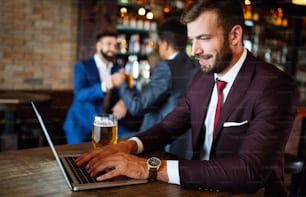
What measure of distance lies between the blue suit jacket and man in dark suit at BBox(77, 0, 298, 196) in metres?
1.55

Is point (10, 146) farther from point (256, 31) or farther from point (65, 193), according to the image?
point (256, 31)

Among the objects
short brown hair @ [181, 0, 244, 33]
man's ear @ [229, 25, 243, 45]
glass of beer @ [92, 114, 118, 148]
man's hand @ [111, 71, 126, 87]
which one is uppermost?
short brown hair @ [181, 0, 244, 33]

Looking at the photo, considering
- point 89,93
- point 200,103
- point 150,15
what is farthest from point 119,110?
point 150,15

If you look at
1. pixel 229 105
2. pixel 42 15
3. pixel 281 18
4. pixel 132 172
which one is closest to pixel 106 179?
pixel 132 172

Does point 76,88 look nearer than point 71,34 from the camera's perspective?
Yes

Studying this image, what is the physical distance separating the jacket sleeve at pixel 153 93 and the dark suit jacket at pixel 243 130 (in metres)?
0.71

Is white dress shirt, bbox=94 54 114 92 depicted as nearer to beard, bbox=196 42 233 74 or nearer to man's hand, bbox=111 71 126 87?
man's hand, bbox=111 71 126 87

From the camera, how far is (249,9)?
5617mm

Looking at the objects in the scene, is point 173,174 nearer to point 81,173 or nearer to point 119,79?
point 81,173

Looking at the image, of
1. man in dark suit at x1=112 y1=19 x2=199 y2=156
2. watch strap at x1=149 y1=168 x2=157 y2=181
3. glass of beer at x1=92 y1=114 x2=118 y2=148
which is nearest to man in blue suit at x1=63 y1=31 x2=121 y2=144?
man in dark suit at x1=112 y1=19 x2=199 y2=156

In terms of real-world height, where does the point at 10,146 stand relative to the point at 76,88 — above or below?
below

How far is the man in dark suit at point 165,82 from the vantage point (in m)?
2.52

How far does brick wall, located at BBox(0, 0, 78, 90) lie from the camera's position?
433 cm

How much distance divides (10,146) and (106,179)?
234 cm
